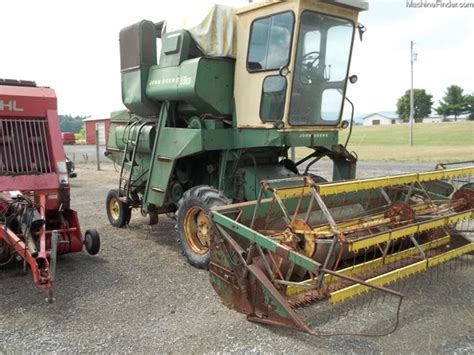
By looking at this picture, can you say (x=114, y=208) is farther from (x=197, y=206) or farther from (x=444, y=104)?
(x=444, y=104)

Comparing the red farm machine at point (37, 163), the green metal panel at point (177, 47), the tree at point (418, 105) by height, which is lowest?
the red farm machine at point (37, 163)

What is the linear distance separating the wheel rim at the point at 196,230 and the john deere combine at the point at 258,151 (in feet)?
0.04

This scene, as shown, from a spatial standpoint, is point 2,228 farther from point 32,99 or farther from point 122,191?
point 122,191

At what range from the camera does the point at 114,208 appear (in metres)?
8.00

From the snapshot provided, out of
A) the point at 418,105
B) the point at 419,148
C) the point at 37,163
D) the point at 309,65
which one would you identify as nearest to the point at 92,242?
the point at 37,163

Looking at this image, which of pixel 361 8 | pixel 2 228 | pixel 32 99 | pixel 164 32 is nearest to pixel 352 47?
pixel 361 8

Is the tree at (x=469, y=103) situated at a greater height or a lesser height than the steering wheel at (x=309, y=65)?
greater

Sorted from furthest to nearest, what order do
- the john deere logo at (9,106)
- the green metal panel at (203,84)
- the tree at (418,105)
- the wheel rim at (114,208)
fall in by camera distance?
the tree at (418,105) < the wheel rim at (114,208) < the green metal panel at (203,84) < the john deere logo at (9,106)

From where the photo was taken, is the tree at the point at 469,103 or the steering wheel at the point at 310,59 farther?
the tree at the point at 469,103

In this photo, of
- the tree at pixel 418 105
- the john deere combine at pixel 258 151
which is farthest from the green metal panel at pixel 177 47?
the tree at pixel 418 105

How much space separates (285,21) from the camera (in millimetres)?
5457

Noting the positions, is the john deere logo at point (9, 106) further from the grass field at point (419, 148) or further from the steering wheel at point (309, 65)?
the grass field at point (419, 148)

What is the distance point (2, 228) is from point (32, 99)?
5.68 feet

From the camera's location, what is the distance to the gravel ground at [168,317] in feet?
11.4
